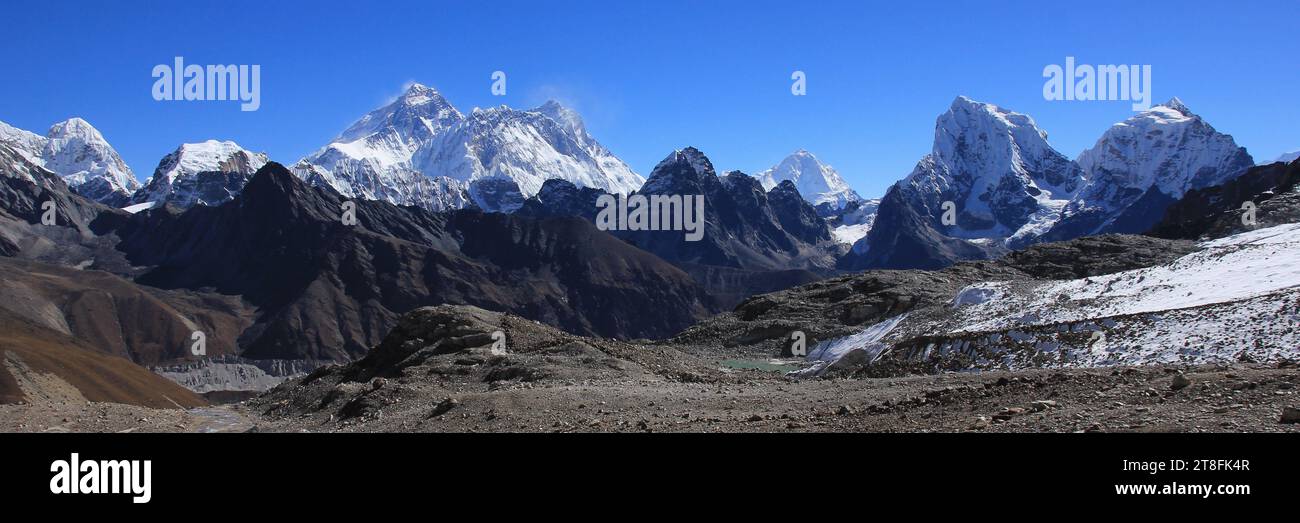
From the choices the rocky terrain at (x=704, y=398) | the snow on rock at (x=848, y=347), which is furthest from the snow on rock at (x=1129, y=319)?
the rocky terrain at (x=704, y=398)

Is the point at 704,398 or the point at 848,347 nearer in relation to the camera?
the point at 704,398

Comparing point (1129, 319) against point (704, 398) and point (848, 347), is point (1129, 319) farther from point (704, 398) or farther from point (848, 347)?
point (848, 347)

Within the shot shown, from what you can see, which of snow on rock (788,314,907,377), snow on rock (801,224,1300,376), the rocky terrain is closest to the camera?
the rocky terrain

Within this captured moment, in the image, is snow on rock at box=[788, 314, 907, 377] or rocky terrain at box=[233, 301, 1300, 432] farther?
snow on rock at box=[788, 314, 907, 377]

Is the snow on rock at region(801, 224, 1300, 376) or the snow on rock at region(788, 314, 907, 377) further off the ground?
the snow on rock at region(801, 224, 1300, 376)

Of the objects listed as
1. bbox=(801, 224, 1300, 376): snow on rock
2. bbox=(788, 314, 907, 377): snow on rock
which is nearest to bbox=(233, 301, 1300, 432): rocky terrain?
bbox=(788, 314, 907, 377): snow on rock

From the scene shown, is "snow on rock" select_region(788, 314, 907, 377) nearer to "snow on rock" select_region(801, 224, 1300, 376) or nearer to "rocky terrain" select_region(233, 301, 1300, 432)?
"snow on rock" select_region(801, 224, 1300, 376)

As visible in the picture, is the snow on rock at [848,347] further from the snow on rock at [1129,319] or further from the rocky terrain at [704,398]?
the rocky terrain at [704,398]

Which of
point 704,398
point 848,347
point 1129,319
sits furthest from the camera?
point 848,347

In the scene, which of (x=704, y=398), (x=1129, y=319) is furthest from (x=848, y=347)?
(x=704, y=398)

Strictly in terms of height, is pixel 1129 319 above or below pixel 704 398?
above
